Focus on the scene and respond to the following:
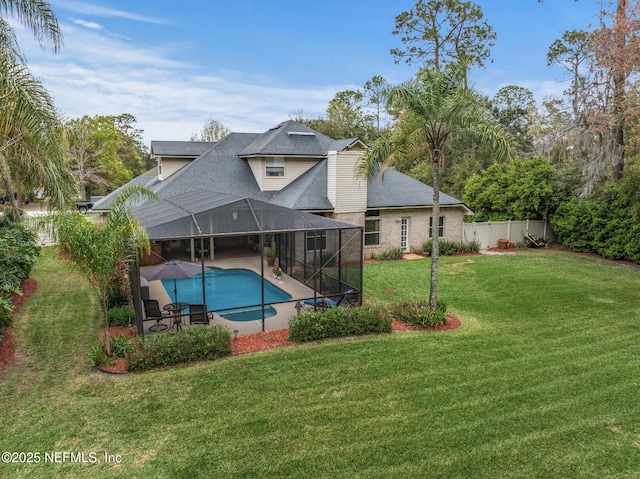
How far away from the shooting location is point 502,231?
76.7ft

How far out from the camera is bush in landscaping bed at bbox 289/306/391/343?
9867mm

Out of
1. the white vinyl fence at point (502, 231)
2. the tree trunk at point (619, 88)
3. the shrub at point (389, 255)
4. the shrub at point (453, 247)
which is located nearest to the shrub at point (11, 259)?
the shrub at point (389, 255)

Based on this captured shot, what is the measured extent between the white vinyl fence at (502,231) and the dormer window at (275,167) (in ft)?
33.5

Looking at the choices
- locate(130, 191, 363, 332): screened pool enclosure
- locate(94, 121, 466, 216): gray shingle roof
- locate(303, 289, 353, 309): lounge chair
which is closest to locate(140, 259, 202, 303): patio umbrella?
locate(130, 191, 363, 332): screened pool enclosure

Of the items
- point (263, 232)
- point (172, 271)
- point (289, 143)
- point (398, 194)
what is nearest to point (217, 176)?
point (289, 143)

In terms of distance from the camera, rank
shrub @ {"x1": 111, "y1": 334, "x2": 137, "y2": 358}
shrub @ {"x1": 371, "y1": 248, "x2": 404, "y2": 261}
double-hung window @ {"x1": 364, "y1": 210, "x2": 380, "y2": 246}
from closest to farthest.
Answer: shrub @ {"x1": 111, "y1": 334, "x2": 137, "y2": 358} → shrub @ {"x1": 371, "y1": 248, "x2": 404, "y2": 261} → double-hung window @ {"x1": 364, "y1": 210, "x2": 380, "y2": 246}

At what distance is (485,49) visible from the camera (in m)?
31.0

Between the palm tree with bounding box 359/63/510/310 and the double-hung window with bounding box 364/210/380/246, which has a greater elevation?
the palm tree with bounding box 359/63/510/310

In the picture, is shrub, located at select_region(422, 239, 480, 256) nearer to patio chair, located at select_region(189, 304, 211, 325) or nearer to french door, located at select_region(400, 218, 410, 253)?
french door, located at select_region(400, 218, 410, 253)

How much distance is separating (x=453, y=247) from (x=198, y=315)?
48.5 ft

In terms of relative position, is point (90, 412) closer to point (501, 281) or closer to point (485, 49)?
point (501, 281)

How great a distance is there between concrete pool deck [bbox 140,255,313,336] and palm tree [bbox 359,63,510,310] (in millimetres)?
5081

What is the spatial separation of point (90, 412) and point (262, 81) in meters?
32.1

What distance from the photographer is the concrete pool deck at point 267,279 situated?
36.3 feet
